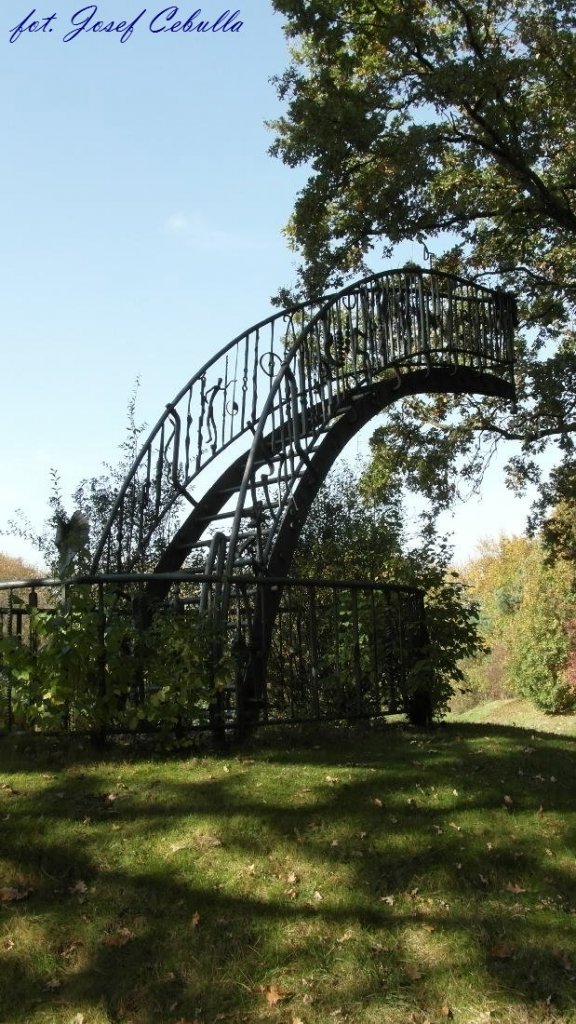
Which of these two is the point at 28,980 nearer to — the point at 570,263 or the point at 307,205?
the point at 307,205

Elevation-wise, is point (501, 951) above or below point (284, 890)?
below

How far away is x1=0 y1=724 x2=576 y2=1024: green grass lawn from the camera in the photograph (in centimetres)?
373

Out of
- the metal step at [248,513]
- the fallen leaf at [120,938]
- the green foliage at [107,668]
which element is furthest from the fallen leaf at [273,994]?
the metal step at [248,513]

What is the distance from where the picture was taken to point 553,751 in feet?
22.9

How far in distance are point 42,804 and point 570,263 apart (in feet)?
44.4

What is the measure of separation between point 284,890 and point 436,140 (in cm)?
1071

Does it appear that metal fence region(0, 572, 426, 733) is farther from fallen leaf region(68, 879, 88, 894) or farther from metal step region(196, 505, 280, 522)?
fallen leaf region(68, 879, 88, 894)

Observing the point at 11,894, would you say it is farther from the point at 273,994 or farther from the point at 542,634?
the point at 542,634

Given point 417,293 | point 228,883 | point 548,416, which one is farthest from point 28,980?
point 548,416

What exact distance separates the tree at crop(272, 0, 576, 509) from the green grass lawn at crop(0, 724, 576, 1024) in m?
8.97

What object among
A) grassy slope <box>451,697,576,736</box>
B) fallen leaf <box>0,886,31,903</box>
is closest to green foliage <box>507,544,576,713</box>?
grassy slope <box>451,697,576,736</box>

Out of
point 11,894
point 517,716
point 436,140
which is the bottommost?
point 517,716

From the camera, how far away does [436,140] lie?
12.2 meters

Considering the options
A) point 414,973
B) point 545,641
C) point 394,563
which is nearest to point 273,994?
point 414,973
